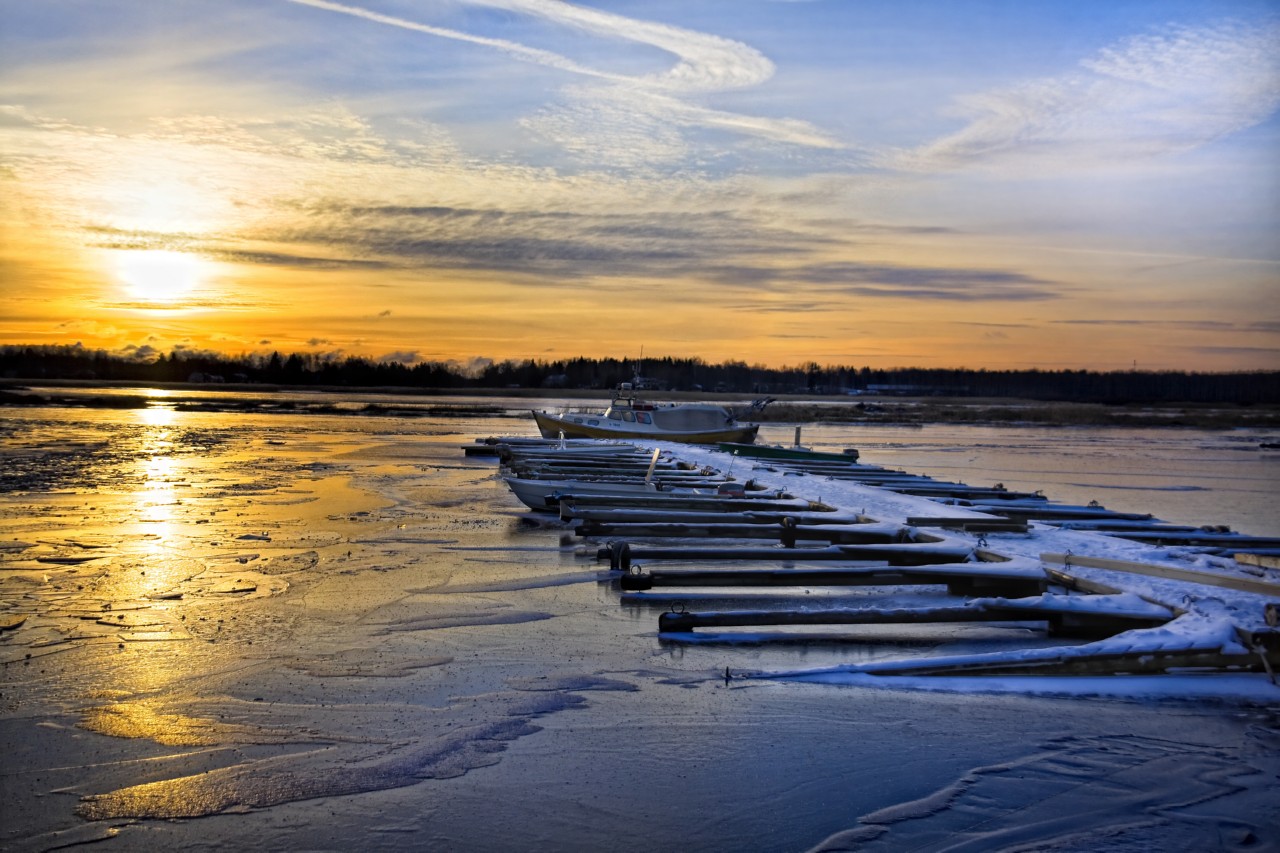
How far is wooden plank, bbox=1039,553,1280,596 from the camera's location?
31.8 ft

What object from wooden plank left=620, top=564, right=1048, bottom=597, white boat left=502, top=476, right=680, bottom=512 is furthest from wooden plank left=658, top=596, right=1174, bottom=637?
white boat left=502, top=476, right=680, bottom=512

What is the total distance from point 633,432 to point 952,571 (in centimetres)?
3103

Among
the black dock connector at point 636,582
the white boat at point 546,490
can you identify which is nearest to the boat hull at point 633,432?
the white boat at point 546,490

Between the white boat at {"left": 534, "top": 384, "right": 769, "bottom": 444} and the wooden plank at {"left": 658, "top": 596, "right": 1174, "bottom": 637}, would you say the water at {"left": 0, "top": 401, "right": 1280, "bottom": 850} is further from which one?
the white boat at {"left": 534, "top": 384, "right": 769, "bottom": 444}

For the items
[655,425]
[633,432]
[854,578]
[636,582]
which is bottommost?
[636,582]

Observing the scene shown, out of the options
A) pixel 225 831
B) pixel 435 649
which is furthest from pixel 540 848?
pixel 435 649

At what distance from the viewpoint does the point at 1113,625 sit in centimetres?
949

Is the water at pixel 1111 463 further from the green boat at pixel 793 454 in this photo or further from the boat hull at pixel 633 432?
the boat hull at pixel 633 432

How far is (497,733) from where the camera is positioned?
6.96m

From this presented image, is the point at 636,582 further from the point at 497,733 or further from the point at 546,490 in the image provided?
the point at 546,490

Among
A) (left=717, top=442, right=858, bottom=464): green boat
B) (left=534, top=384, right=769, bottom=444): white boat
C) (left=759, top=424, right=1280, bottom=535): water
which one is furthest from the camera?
(left=534, top=384, right=769, bottom=444): white boat

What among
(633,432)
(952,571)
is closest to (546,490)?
(952,571)

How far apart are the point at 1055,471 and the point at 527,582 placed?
2439 cm

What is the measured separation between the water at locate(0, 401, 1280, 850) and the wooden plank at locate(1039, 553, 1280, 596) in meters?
2.09
